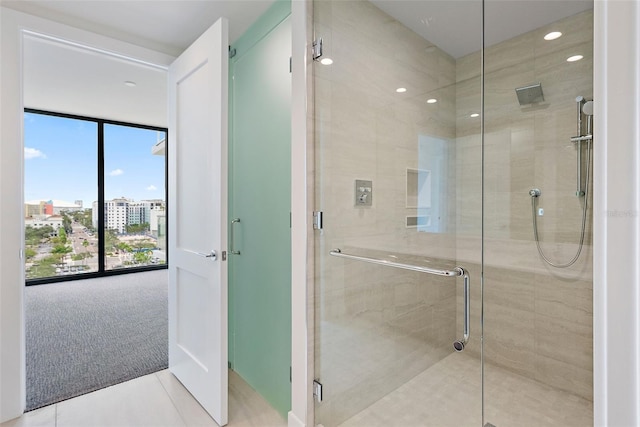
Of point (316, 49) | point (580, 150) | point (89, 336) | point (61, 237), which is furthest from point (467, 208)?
point (61, 237)

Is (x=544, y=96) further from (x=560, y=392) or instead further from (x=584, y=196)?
(x=560, y=392)

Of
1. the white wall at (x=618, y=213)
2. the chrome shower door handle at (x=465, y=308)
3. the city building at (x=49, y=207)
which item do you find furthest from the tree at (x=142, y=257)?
the white wall at (x=618, y=213)

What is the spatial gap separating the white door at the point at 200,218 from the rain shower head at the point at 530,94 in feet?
4.54

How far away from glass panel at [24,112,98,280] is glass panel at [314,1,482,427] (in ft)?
16.3

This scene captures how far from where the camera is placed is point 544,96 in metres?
1.26

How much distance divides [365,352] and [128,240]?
5.19 meters

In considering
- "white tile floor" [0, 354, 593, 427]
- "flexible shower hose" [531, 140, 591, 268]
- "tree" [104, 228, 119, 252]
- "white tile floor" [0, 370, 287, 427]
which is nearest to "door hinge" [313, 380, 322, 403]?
"white tile floor" [0, 354, 593, 427]

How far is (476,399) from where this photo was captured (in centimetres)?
125

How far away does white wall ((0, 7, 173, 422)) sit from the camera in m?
1.81

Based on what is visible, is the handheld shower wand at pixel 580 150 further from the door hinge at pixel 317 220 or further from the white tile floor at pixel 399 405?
the door hinge at pixel 317 220

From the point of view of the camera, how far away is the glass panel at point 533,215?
111cm

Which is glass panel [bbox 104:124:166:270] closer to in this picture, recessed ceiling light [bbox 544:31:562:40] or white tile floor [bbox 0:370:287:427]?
white tile floor [bbox 0:370:287:427]

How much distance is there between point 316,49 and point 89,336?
311 cm

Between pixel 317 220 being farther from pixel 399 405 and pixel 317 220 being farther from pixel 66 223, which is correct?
pixel 66 223
